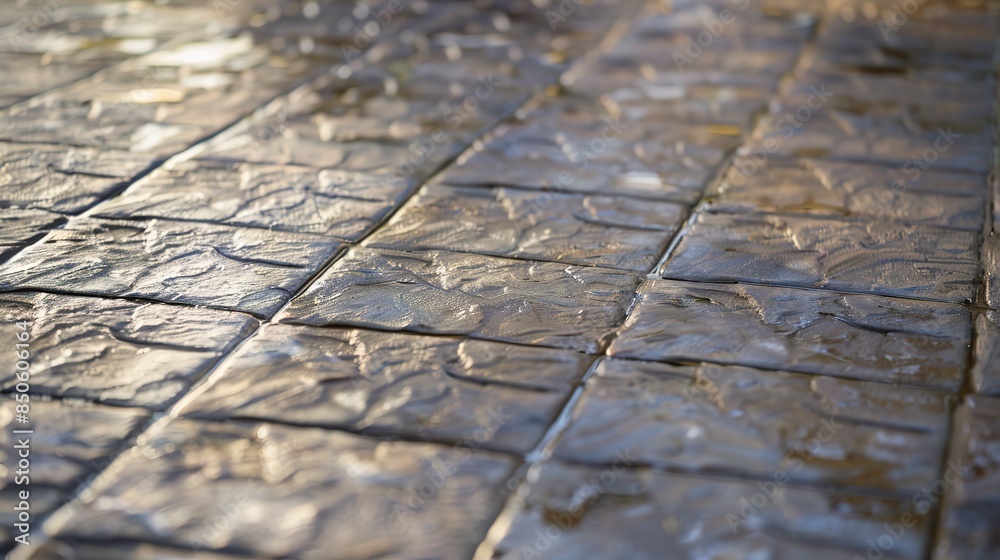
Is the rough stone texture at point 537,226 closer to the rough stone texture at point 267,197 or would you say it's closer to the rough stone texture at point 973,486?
the rough stone texture at point 267,197

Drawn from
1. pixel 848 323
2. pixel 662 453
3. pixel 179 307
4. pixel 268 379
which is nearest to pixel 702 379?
pixel 662 453

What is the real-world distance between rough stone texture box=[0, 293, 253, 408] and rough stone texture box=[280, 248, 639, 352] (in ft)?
0.75

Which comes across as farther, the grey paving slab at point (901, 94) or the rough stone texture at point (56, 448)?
the grey paving slab at point (901, 94)

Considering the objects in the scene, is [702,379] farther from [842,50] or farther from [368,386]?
[842,50]

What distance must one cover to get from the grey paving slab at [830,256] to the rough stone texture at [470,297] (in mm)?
287

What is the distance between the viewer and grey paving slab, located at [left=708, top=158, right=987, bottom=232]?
3252 mm

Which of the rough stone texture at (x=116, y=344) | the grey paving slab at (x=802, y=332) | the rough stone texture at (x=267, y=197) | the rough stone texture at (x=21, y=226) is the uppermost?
the rough stone texture at (x=21, y=226)

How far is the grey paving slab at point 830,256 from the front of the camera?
2789mm

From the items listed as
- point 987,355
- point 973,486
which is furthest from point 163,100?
point 973,486

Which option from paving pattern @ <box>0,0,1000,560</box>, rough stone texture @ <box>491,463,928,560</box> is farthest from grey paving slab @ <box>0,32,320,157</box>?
rough stone texture @ <box>491,463,928,560</box>

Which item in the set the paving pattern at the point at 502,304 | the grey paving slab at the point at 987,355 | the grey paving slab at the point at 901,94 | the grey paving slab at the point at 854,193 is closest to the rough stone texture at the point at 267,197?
the paving pattern at the point at 502,304

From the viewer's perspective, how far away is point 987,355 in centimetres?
240

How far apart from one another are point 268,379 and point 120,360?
0.37m

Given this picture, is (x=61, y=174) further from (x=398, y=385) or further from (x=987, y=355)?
(x=987, y=355)
